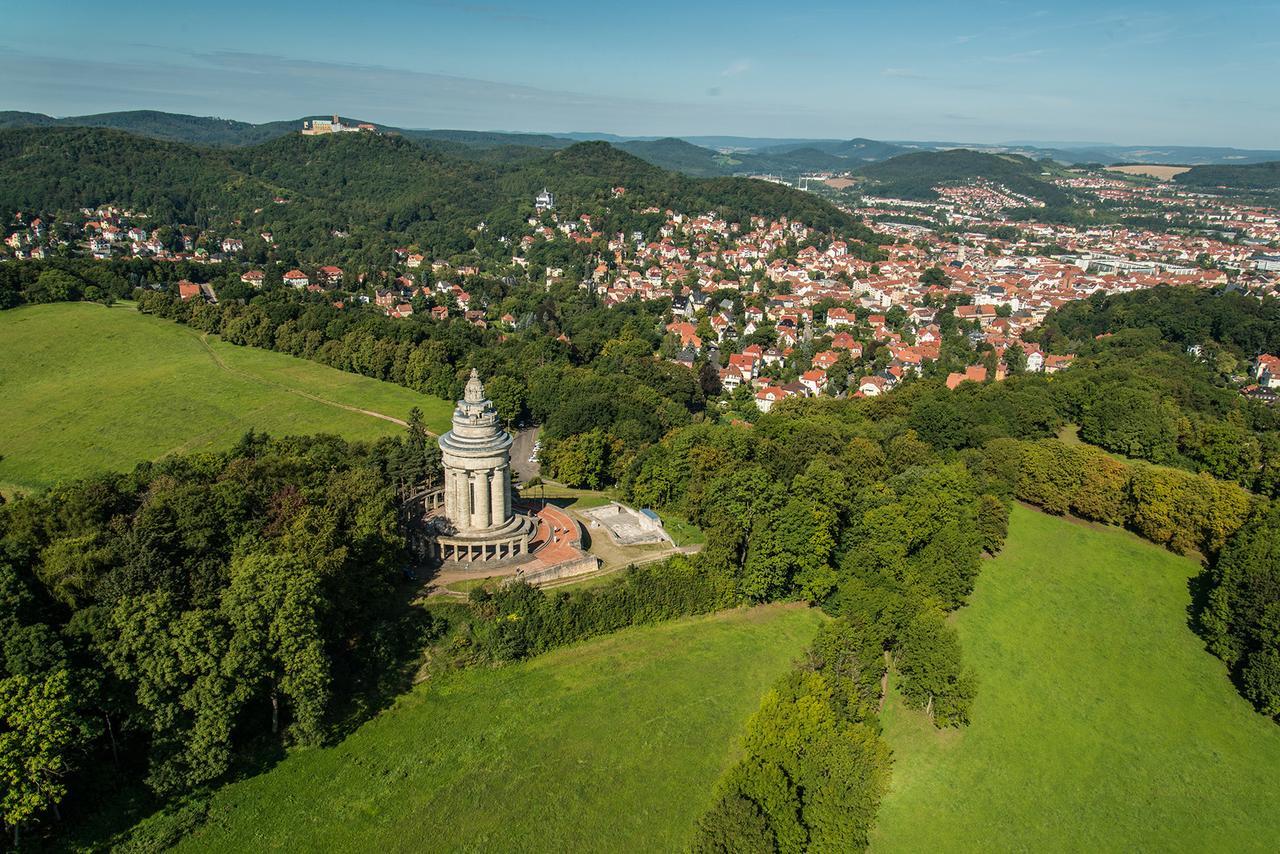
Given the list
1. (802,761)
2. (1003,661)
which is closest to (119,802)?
(802,761)

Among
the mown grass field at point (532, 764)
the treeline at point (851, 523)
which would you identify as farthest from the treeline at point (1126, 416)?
the mown grass field at point (532, 764)

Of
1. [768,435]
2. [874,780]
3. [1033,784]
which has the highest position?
[768,435]

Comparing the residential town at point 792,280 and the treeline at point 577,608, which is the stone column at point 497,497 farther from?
the residential town at point 792,280

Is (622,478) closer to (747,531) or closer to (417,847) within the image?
(747,531)

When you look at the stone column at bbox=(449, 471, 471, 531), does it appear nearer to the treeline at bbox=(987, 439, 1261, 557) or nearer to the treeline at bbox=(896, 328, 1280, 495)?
the treeline at bbox=(987, 439, 1261, 557)

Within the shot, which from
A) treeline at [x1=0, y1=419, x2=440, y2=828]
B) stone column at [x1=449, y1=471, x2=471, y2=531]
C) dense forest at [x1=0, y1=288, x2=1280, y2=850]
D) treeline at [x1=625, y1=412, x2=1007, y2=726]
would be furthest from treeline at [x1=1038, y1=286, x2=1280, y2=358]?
treeline at [x1=0, y1=419, x2=440, y2=828]

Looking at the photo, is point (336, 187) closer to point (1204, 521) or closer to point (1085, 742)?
point (1204, 521)

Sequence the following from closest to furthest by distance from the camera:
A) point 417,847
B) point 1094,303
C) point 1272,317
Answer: point 417,847 → point 1272,317 → point 1094,303
